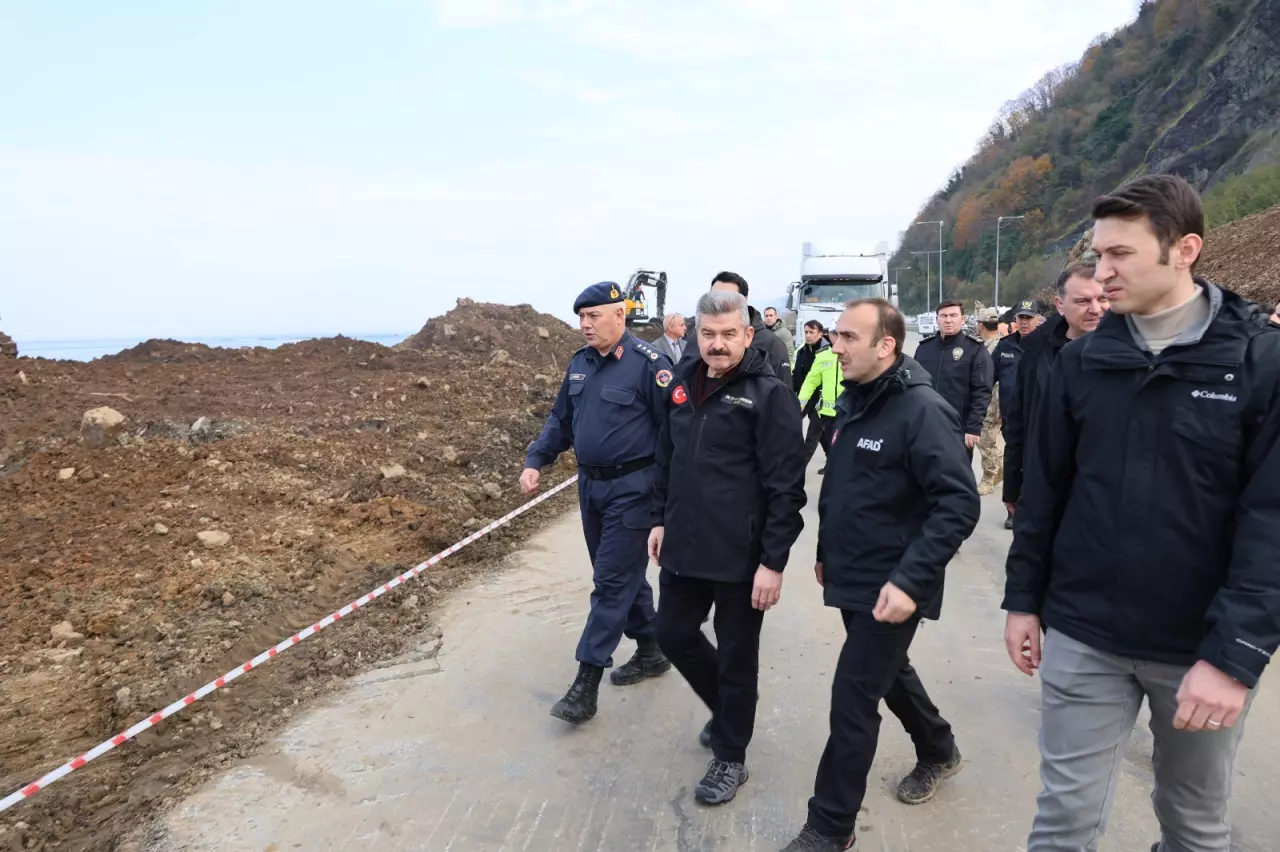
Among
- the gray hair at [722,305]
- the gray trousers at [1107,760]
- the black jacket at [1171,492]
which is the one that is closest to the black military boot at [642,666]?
the gray hair at [722,305]

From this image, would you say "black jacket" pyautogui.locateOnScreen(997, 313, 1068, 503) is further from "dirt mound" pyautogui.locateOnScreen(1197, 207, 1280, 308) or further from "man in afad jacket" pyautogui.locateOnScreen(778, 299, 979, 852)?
"dirt mound" pyautogui.locateOnScreen(1197, 207, 1280, 308)

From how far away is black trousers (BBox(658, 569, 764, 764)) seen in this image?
3230 millimetres

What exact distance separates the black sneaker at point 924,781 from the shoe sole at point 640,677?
4.82 feet

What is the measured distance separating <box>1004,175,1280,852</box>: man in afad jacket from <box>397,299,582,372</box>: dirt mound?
1808cm

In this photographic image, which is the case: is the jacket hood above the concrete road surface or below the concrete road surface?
above

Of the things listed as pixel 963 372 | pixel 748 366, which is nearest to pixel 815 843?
pixel 748 366

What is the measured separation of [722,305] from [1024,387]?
7.07ft

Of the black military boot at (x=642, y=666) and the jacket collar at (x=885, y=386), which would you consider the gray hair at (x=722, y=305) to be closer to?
the jacket collar at (x=885, y=386)

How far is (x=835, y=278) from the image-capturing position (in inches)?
814

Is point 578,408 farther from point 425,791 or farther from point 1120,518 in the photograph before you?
point 1120,518

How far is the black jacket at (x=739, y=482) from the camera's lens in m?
3.14

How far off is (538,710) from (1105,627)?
2.78 metres

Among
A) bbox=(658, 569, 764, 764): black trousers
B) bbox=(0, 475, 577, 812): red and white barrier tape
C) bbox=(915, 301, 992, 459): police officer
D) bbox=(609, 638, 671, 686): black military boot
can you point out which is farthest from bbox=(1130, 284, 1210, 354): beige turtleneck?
bbox=(915, 301, 992, 459): police officer

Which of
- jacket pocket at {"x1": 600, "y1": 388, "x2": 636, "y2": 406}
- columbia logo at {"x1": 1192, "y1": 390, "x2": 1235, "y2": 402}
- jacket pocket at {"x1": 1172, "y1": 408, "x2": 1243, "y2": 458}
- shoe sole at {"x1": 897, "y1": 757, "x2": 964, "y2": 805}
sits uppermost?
columbia logo at {"x1": 1192, "y1": 390, "x2": 1235, "y2": 402}
